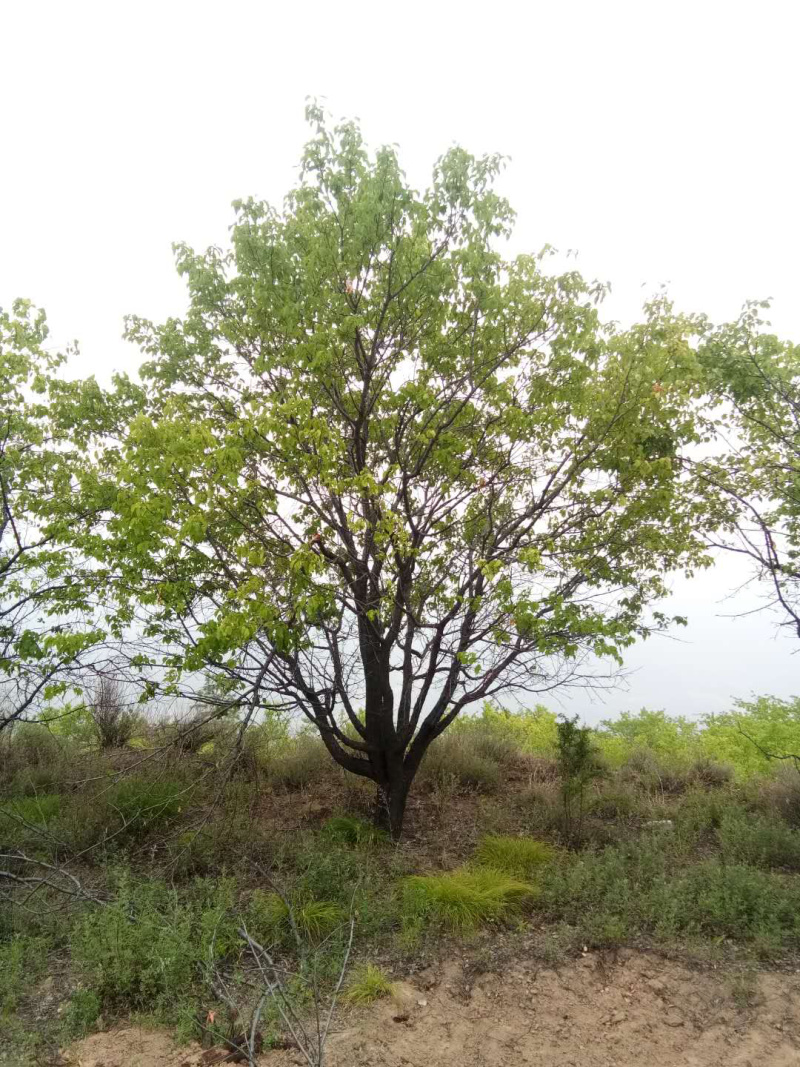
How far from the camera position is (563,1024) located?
3.88m

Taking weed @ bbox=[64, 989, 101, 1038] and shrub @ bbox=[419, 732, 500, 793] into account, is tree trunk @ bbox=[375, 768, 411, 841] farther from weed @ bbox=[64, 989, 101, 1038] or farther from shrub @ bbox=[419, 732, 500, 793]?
weed @ bbox=[64, 989, 101, 1038]

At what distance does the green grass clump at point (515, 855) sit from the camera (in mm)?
5828

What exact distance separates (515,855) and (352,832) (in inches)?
68.3

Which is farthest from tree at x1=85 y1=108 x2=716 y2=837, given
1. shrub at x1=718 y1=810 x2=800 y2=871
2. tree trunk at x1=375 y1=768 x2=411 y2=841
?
shrub at x1=718 y1=810 x2=800 y2=871

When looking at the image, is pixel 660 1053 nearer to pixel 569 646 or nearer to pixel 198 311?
pixel 569 646

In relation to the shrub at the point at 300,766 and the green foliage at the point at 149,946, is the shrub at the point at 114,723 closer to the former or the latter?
the shrub at the point at 300,766

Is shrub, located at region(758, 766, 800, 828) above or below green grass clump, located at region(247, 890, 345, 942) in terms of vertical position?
above

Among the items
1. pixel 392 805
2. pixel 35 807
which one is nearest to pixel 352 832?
pixel 392 805

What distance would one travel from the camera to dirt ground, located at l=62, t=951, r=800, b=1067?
3574 millimetres

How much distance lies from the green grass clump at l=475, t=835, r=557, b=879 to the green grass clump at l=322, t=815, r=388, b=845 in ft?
3.48

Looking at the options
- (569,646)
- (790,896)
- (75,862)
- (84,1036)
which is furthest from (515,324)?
(75,862)

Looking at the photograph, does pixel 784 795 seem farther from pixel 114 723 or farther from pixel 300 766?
pixel 114 723

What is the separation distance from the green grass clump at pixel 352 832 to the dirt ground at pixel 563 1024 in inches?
83.5

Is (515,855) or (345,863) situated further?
(515,855)
